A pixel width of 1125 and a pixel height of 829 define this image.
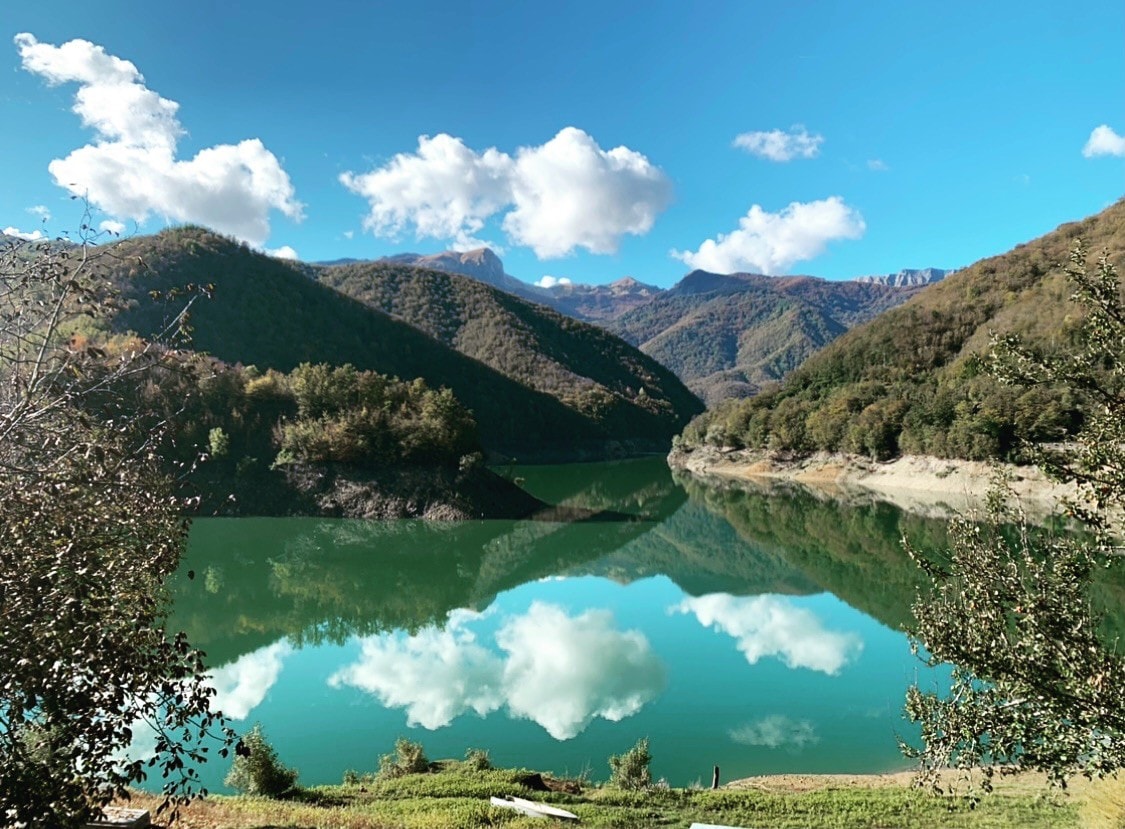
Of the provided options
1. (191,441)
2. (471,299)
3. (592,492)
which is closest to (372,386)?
(191,441)

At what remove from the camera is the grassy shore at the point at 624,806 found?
342 inches

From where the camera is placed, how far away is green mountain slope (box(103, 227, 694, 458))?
85.8 meters

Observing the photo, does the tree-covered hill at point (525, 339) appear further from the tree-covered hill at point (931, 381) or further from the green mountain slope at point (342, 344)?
the tree-covered hill at point (931, 381)

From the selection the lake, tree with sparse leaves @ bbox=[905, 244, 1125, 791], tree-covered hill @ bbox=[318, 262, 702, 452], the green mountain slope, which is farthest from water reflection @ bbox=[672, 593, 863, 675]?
tree-covered hill @ bbox=[318, 262, 702, 452]

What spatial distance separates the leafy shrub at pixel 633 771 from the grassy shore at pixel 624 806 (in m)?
0.50

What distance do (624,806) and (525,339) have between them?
14981 centimetres

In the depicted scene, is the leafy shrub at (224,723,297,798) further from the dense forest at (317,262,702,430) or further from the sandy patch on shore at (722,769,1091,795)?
the dense forest at (317,262,702,430)

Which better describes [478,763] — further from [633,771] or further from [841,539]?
[841,539]

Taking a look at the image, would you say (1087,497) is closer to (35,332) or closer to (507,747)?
(35,332)

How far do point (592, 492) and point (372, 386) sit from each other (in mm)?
28145

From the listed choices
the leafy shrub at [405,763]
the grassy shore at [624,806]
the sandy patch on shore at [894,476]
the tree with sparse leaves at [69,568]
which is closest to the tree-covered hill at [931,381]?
the sandy patch on shore at [894,476]

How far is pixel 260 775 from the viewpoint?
1076 cm

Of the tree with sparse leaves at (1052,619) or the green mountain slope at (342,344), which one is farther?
the green mountain slope at (342,344)

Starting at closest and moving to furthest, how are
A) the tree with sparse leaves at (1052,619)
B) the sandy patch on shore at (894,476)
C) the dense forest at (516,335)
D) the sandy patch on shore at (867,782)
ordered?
the tree with sparse leaves at (1052,619)
the sandy patch on shore at (867,782)
the sandy patch on shore at (894,476)
the dense forest at (516,335)
